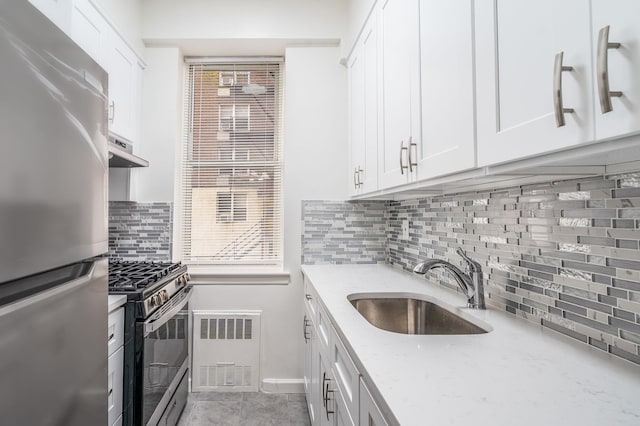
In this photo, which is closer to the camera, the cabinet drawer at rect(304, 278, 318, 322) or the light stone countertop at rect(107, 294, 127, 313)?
the light stone countertop at rect(107, 294, 127, 313)

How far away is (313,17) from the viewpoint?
255 cm

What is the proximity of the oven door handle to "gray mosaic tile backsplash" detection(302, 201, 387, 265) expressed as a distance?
84 centimetres

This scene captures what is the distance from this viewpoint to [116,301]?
4.91ft

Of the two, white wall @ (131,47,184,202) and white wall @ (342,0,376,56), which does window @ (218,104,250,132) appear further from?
white wall @ (342,0,376,56)

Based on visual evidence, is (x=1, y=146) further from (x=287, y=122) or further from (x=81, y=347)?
(x=287, y=122)

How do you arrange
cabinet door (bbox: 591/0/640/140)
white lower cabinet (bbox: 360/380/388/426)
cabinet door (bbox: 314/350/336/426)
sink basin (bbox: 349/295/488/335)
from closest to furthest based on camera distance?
1. cabinet door (bbox: 591/0/640/140)
2. white lower cabinet (bbox: 360/380/388/426)
3. cabinet door (bbox: 314/350/336/426)
4. sink basin (bbox: 349/295/488/335)

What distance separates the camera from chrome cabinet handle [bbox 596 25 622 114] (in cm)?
54

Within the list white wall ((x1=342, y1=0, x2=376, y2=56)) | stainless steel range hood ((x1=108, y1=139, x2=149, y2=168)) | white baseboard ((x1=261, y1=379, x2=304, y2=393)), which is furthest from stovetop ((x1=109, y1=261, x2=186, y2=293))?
white wall ((x1=342, y1=0, x2=376, y2=56))

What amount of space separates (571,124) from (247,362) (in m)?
2.46

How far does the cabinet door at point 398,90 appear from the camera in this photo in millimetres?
1334

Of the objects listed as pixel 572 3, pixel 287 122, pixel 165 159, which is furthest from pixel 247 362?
pixel 572 3

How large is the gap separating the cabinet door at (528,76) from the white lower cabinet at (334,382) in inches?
26.5

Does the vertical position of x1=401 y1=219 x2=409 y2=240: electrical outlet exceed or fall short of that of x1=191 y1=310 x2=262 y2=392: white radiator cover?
it exceeds it

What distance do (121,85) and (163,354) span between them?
170 cm
